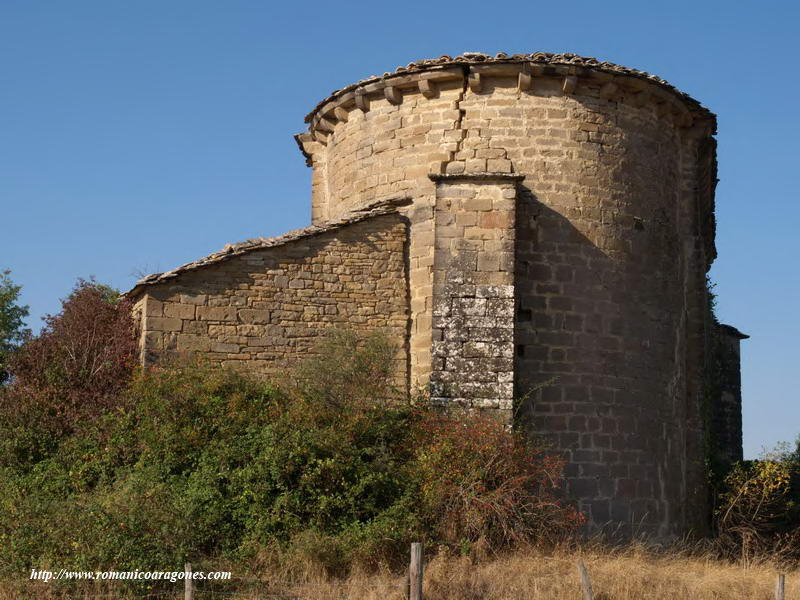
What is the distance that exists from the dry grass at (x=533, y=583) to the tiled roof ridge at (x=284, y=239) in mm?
4553

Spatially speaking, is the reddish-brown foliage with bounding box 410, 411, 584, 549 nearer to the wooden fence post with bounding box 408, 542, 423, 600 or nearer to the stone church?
the stone church

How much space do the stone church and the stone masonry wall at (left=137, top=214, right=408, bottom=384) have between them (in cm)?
2

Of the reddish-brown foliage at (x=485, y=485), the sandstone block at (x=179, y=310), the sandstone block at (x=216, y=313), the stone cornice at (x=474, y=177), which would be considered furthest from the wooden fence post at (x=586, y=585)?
the sandstone block at (x=179, y=310)

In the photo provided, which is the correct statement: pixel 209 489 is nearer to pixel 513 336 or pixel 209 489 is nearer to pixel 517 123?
pixel 513 336

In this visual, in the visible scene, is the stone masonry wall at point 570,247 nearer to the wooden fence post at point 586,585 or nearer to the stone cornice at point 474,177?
the stone cornice at point 474,177

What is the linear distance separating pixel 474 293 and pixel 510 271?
0.56 metres

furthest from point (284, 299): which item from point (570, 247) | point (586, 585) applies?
point (586, 585)

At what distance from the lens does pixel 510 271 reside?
1341cm

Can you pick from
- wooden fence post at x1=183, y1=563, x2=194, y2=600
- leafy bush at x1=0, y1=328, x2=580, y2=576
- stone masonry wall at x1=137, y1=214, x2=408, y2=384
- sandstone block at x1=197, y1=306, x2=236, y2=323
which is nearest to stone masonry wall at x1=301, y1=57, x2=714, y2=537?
stone masonry wall at x1=137, y1=214, x2=408, y2=384

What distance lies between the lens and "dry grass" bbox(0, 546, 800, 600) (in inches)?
395

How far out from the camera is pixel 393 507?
11586 millimetres

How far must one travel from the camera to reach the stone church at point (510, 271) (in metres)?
13.4

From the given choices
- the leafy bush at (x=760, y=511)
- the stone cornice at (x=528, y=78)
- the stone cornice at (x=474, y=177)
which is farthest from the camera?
the leafy bush at (x=760, y=511)

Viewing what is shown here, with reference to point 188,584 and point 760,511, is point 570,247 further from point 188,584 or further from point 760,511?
point 188,584
